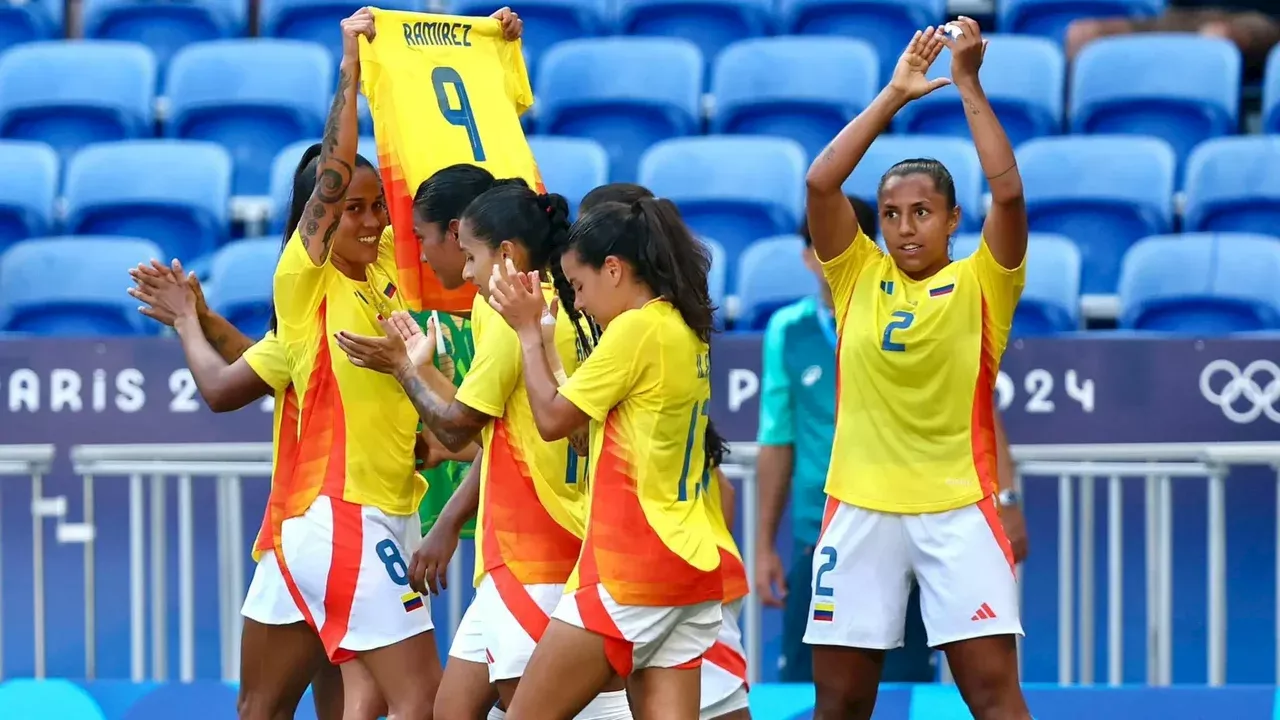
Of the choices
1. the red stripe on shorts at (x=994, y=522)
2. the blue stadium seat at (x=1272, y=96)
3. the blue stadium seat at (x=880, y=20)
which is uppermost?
the blue stadium seat at (x=880, y=20)

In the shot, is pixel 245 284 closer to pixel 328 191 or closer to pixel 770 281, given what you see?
pixel 770 281

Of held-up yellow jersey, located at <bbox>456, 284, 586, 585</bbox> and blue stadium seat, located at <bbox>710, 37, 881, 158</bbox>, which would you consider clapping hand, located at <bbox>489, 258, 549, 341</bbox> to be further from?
blue stadium seat, located at <bbox>710, 37, 881, 158</bbox>

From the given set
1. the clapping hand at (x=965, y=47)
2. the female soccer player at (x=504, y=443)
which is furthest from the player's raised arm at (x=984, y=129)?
the female soccer player at (x=504, y=443)

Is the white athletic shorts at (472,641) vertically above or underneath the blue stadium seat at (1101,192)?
underneath

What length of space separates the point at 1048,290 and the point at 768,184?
1342 mm

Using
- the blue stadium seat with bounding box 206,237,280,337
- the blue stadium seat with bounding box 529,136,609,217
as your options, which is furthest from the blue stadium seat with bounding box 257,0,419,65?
the blue stadium seat with bounding box 206,237,280,337

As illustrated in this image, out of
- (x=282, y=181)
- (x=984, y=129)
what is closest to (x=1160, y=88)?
(x=282, y=181)

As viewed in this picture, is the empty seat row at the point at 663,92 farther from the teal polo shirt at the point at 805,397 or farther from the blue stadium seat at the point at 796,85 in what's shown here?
the teal polo shirt at the point at 805,397

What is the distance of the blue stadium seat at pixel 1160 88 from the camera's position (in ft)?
26.5

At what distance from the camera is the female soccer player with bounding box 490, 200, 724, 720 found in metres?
3.72

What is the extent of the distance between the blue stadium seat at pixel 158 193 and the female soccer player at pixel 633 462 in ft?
14.5

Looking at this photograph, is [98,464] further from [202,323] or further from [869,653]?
[869,653]

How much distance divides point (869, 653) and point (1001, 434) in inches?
36.3

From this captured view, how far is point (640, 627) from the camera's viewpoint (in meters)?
3.74
